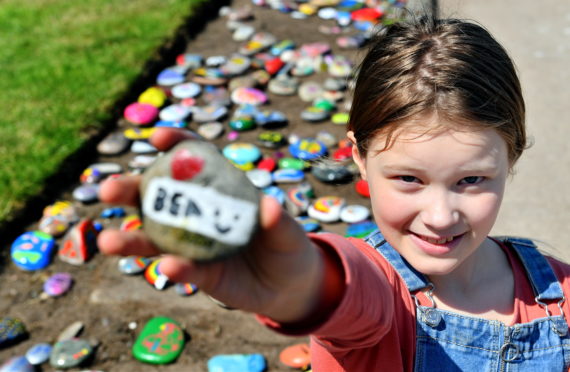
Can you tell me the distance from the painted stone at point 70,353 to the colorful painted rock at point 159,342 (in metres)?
0.17

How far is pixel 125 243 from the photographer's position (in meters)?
0.93

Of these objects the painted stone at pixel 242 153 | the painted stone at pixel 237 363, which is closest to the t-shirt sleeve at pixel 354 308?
the painted stone at pixel 237 363

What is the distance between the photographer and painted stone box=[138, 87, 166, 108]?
150 inches

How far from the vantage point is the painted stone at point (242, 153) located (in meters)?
3.34

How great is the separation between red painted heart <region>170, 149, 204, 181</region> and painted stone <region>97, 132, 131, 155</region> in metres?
2.65

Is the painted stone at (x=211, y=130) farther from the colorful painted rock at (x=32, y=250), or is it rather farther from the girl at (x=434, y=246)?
the girl at (x=434, y=246)

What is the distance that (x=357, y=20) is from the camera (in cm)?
490

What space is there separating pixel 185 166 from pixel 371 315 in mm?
447

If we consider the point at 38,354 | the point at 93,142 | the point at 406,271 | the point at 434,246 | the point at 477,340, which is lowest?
the point at 38,354

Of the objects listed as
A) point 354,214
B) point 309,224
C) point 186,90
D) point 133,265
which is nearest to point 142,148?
point 186,90

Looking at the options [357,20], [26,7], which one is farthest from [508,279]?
[26,7]

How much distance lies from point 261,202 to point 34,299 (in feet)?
6.60

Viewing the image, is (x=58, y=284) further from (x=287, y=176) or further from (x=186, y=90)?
(x=186, y=90)

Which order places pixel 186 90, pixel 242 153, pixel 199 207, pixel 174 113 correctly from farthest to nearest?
1. pixel 186 90
2. pixel 174 113
3. pixel 242 153
4. pixel 199 207
